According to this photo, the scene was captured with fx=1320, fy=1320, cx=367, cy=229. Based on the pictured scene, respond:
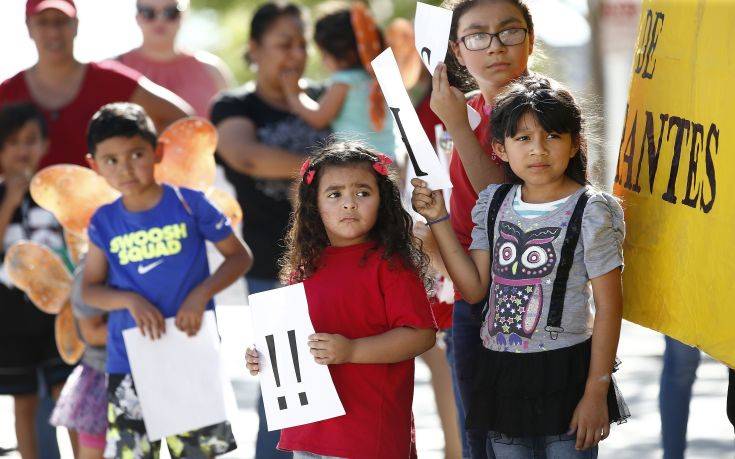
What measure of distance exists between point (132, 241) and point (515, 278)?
182 centimetres

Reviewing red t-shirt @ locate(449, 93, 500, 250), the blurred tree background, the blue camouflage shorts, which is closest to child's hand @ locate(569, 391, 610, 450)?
red t-shirt @ locate(449, 93, 500, 250)

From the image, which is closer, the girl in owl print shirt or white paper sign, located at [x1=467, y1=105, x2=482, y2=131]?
the girl in owl print shirt

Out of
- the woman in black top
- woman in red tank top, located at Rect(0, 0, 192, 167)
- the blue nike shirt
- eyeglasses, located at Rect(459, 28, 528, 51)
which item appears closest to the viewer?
eyeglasses, located at Rect(459, 28, 528, 51)

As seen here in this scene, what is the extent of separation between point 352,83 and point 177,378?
2.14 m

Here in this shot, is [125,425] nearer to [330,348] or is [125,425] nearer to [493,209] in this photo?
[330,348]

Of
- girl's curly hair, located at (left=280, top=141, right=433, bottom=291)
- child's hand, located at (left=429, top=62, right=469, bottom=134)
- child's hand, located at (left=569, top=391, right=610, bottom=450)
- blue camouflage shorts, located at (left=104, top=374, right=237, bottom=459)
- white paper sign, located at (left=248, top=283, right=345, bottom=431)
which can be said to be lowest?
blue camouflage shorts, located at (left=104, top=374, right=237, bottom=459)

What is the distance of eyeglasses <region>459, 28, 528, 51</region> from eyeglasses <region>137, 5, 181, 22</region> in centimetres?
388

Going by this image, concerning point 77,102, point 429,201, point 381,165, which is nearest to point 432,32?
→ point 381,165

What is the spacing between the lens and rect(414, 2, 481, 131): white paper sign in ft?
13.0

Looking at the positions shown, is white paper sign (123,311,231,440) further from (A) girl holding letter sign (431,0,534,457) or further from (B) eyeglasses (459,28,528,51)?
(B) eyeglasses (459,28,528,51)

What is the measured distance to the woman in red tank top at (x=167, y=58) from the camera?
302 inches

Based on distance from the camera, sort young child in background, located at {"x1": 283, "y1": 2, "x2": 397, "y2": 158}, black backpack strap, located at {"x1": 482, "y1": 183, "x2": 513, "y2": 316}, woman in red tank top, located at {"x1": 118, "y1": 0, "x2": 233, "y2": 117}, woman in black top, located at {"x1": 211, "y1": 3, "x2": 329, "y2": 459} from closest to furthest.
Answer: black backpack strap, located at {"x1": 482, "y1": 183, "x2": 513, "y2": 316} → woman in black top, located at {"x1": 211, "y1": 3, "x2": 329, "y2": 459} → young child in background, located at {"x1": 283, "y1": 2, "x2": 397, "y2": 158} → woman in red tank top, located at {"x1": 118, "y1": 0, "x2": 233, "y2": 117}

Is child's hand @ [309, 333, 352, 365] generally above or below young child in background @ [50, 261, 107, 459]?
above

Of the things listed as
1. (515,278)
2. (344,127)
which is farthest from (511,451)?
(344,127)
